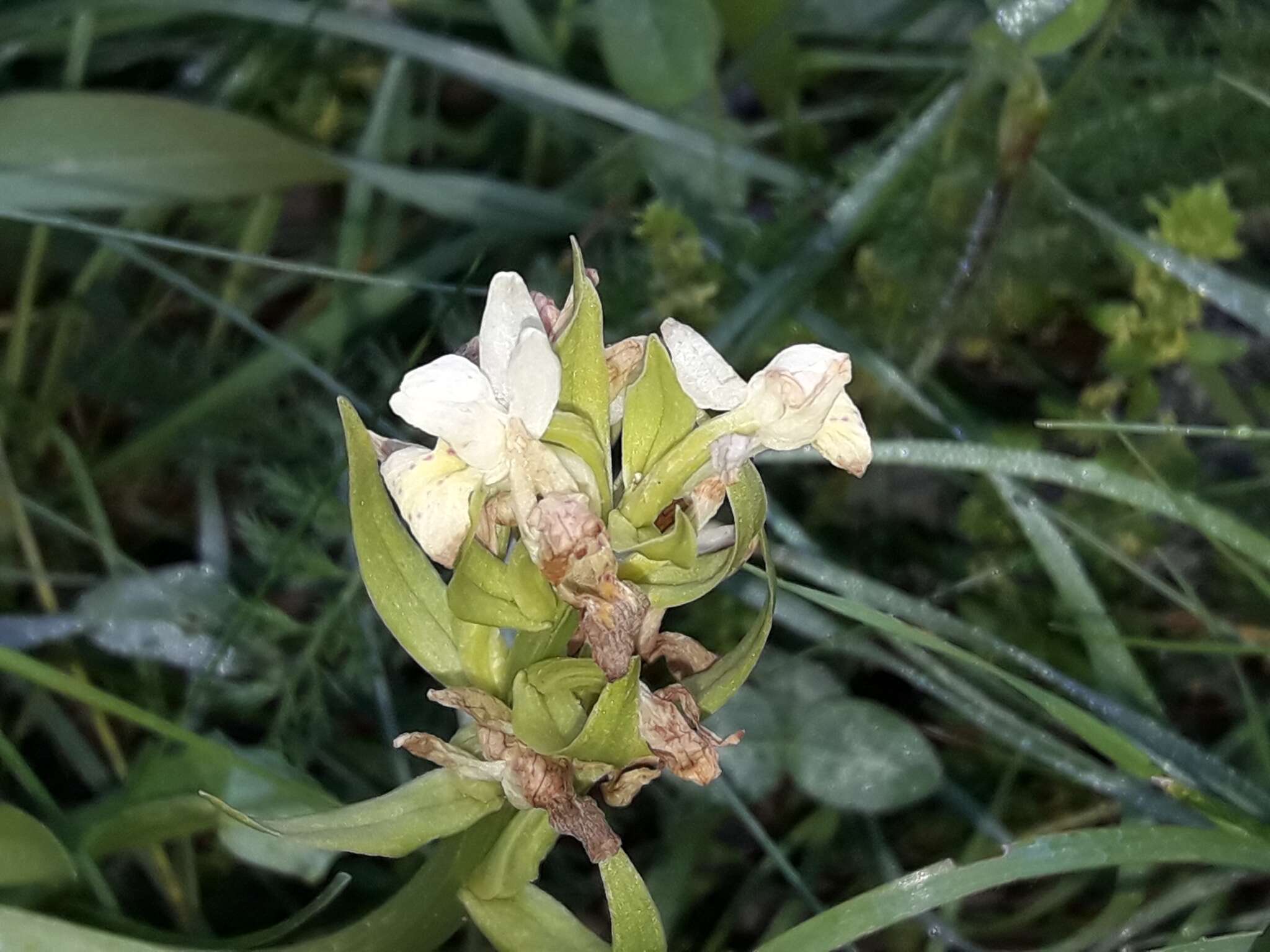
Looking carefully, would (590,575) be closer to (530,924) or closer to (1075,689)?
(530,924)

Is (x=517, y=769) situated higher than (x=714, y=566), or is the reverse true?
(x=714, y=566)

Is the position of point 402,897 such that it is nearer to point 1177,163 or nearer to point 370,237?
point 370,237

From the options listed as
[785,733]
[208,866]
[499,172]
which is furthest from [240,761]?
[499,172]

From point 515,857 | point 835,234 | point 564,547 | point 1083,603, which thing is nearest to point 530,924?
point 515,857

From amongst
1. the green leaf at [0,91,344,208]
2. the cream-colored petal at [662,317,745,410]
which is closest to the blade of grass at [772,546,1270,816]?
the cream-colored petal at [662,317,745,410]

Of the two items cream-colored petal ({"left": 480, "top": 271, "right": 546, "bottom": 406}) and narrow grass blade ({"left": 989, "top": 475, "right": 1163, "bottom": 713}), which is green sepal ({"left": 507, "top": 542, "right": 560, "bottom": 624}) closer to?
cream-colored petal ({"left": 480, "top": 271, "right": 546, "bottom": 406})
